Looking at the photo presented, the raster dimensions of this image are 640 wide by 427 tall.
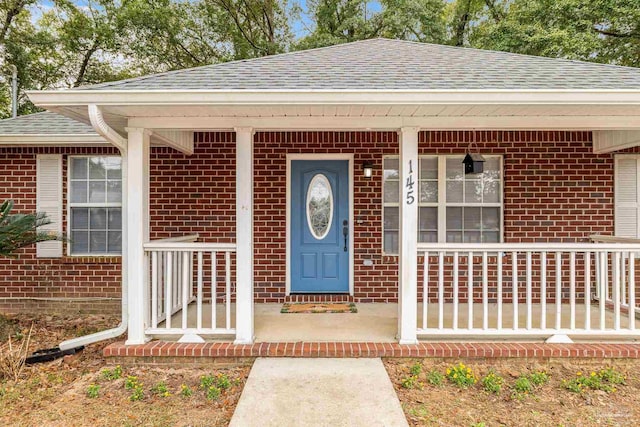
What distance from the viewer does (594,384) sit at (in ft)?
10.7

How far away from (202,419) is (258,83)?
112 inches

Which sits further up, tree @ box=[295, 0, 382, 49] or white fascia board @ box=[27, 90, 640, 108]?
tree @ box=[295, 0, 382, 49]

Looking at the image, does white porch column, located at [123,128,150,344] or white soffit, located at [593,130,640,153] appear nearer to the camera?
white porch column, located at [123,128,150,344]

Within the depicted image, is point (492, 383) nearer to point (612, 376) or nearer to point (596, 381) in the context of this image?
point (596, 381)

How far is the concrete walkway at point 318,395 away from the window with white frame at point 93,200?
11.4 feet

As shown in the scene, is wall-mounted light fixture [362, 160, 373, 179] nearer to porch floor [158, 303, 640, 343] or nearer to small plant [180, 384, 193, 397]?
porch floor [158, 303, 640, 343]

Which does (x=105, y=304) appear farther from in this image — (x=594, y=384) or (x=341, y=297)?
(x=594, y=384)

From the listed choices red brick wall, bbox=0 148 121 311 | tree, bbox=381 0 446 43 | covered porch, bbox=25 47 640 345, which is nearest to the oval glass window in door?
covered porch, bbox=25 47 640 345

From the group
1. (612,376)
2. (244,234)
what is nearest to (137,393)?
(244,234)

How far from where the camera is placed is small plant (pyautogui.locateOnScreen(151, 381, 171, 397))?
3161 millimetres

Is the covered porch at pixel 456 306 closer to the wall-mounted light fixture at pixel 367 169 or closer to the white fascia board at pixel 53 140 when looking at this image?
the wall-mounted light fixture at pixel 367 169

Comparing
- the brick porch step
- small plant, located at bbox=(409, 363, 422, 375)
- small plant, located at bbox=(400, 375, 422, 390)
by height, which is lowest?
small plant, located at bbox=(400, 375, 422, 390)

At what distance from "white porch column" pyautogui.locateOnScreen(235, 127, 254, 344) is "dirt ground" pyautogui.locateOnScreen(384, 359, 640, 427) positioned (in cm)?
139

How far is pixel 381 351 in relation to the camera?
3602 millimetres
